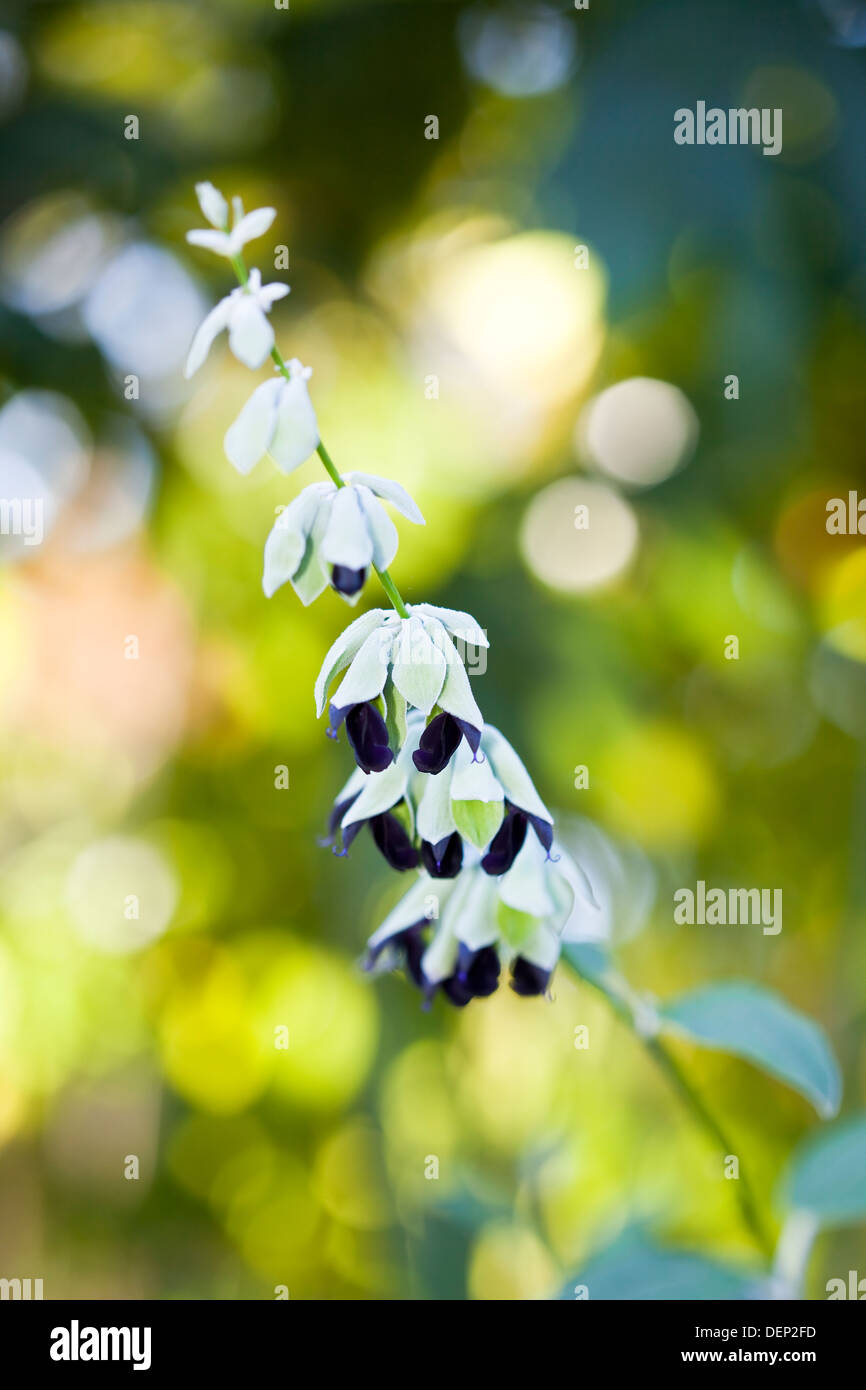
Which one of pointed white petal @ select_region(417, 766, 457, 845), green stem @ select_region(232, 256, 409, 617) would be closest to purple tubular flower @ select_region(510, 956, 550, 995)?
pointed white petal @ select_region(417, 766, 457, 845)

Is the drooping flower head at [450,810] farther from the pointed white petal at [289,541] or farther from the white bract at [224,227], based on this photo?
the white bract at [224,227]

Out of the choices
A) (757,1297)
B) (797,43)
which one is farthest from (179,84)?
(757,1297)

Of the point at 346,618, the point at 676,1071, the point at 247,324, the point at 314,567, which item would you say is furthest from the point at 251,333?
the point at 346,618

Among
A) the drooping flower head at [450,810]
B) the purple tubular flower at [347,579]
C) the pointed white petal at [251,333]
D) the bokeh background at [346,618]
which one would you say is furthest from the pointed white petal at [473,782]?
the bokeh background at [346,618]

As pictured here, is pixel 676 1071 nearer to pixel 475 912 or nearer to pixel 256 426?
pixel 475 912

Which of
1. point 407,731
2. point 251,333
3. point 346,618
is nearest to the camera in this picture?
point 251,333

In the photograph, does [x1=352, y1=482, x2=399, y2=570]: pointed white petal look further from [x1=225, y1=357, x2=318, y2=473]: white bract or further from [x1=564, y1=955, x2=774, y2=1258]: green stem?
[x1=564, y1=955, x2=774, y2=1258]: green stem
